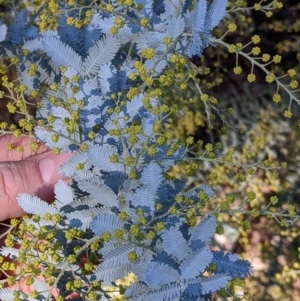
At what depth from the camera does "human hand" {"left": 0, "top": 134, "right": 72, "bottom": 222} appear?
993mm

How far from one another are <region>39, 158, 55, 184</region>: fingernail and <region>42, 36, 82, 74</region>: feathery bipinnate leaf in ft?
0.70

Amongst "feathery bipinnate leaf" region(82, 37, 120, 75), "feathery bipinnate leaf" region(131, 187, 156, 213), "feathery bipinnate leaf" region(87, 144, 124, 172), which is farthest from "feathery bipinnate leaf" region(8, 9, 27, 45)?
"feathery bipinnate leaf" region(131, 187, 156, 213)

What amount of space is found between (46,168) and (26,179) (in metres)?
0.05

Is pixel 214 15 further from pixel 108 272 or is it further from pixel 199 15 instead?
pixel 108 272

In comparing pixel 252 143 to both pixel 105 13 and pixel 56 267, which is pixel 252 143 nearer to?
pixel 105 13

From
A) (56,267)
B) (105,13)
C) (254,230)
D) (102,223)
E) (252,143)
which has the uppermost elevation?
(105,13)

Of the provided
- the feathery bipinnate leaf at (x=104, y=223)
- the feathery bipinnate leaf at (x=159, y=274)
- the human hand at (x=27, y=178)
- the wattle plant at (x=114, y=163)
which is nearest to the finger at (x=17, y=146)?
the human hand at (x=27, y=178)

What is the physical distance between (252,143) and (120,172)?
1.07 m

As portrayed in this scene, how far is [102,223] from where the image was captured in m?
0.77

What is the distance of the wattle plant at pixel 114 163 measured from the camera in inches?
30.4

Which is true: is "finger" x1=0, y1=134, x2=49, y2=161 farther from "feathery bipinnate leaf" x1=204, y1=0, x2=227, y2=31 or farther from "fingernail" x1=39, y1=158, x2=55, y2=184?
"feathery bipinnate leaf" x1=204, y1=0, x2=227, y2=31

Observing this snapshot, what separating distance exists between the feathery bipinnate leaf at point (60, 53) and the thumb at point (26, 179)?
0.19 m

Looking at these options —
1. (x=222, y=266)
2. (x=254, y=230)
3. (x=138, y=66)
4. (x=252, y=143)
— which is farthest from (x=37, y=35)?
(x=254, y=230)

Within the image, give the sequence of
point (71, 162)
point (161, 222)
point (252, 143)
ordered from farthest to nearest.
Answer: point (252, 143) < point (71, 162) < point (161, 222)
